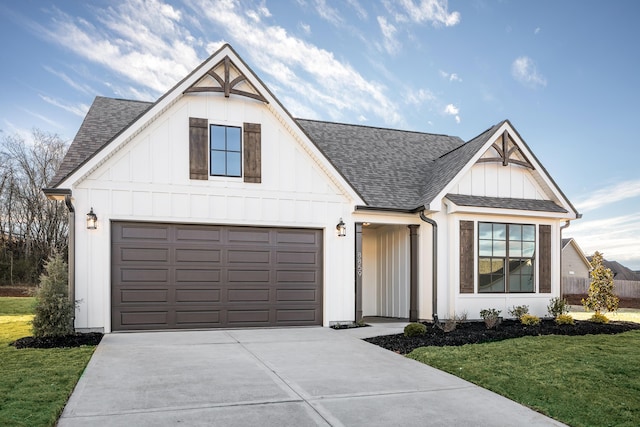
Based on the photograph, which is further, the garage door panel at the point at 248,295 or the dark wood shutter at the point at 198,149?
the garage door panel at the point at 248,295

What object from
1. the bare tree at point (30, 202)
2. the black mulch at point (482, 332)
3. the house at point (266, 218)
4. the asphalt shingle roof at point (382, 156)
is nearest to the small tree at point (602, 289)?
the black mulch at point (482, 332)

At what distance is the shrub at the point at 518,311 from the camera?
1277 cm

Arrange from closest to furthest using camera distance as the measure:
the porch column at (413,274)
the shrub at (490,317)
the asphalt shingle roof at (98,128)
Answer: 1. the asphalt shingle roof at (98,128)
2. the shrub at (490,317)
3. the porch column at (413,274)

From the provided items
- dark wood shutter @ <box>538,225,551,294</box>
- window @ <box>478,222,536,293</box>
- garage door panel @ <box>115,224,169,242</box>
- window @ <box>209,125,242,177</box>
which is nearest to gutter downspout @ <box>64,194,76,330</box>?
garage door panel @ <box>115,224,169,242</box>

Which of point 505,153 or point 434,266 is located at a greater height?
point 505,153

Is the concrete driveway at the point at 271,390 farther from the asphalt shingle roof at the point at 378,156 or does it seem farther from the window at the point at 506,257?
the window at the point at 506,257

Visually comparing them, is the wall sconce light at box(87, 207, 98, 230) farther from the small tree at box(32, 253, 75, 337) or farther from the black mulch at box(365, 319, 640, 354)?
the black mulch at box(365, 319, 640, 354)

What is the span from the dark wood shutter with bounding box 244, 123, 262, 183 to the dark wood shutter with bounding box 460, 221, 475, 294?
5581 mm

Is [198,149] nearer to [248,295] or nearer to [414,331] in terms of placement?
[248,295]

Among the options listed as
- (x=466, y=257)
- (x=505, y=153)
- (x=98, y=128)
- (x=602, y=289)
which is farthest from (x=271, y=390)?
(x=602, y=289)

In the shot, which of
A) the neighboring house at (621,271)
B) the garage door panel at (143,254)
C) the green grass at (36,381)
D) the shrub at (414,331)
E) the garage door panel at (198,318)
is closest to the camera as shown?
the green grass at (36,381)

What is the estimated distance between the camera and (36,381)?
5902 mm

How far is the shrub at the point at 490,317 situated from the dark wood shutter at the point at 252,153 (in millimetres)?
6493

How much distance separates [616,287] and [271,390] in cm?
2950
